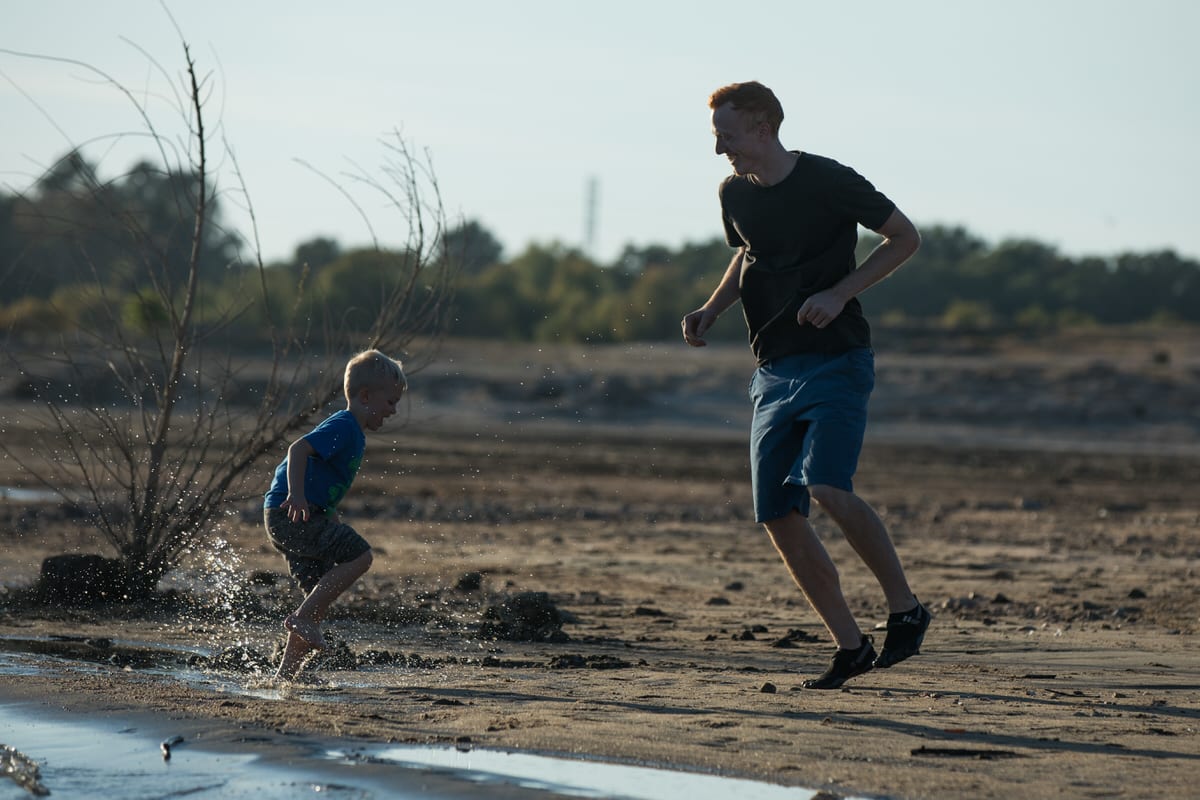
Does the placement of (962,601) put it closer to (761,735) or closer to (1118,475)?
(761,735)

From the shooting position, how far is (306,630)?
17.7ft

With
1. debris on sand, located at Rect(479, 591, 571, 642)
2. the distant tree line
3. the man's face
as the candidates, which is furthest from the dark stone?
the distant tree line

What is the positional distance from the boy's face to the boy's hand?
42 cm

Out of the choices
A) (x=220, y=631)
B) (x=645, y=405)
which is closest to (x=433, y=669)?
(x=220, y=631)

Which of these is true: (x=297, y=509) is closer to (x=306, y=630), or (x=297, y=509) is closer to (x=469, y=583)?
(x=306, y=630)

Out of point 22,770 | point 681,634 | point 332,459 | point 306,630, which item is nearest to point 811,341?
point 332,459

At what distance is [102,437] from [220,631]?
1.15 m

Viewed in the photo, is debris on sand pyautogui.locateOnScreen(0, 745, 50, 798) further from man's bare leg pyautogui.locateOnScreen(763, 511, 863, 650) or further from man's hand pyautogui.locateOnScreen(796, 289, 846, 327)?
man's hand pyautogui.locateOnScreen(796, 289, 846, 327)

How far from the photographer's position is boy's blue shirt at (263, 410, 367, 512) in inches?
216

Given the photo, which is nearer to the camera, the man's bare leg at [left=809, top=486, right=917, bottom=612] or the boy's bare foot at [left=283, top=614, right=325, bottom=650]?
the man's bare leg at [left=809, top=486, right=917, bottom=612]

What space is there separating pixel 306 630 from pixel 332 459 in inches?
23.3

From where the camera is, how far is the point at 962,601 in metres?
7.98

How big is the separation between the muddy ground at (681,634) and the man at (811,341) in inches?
14.2

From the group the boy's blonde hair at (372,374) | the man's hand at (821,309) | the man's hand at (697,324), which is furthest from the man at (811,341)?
the boy's blonde hair at (372,374)
